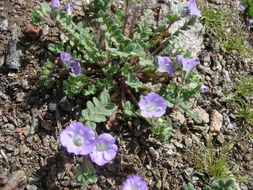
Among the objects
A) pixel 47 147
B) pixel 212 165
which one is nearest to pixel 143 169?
pixel 212 165

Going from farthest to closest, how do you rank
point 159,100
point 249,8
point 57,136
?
point 249,8, point 57,136, point 159,100

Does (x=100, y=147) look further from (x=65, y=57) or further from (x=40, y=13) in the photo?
(x=40, y=13)

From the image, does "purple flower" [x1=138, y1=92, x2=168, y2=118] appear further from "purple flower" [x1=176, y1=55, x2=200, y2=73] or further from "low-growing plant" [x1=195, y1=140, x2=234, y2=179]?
"low-growing plant" [x1=195, y1=140, x2=234, y2=179]

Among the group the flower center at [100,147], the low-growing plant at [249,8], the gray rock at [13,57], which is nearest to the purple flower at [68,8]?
the gray rock at [13,57]

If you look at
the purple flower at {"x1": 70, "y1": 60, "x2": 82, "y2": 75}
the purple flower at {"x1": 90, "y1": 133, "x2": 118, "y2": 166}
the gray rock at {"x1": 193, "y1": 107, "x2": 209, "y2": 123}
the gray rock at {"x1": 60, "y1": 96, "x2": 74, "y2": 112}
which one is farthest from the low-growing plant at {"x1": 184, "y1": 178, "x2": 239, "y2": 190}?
the purple flower at {"x1": 70, "y1": 60, "x2": 82, "y2": 75}

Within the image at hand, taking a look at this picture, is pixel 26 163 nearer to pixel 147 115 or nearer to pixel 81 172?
pixel 81 172

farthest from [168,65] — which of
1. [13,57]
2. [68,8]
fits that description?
[13,57]

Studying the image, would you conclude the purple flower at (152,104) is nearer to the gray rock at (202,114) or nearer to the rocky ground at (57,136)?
the rocky ground at (57,136)
